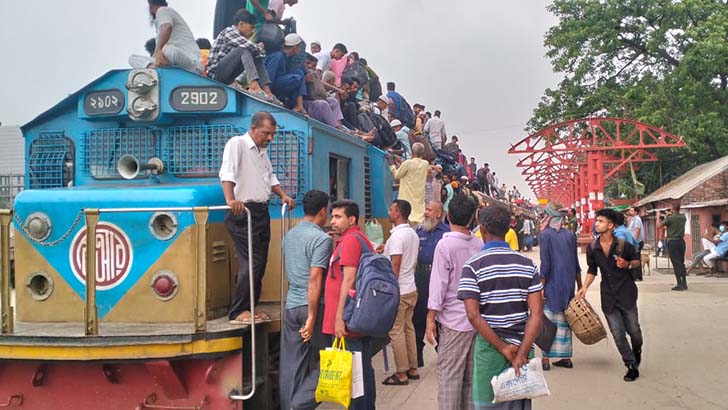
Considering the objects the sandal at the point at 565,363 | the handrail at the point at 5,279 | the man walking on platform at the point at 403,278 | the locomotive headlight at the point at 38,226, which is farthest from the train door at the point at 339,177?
the sandal at the point at 565,363

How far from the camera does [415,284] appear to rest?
698 centimetres

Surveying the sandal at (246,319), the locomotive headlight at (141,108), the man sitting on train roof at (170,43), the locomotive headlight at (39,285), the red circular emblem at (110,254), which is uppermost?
the man sitting on train roof at (170,43)

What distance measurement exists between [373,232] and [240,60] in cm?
234

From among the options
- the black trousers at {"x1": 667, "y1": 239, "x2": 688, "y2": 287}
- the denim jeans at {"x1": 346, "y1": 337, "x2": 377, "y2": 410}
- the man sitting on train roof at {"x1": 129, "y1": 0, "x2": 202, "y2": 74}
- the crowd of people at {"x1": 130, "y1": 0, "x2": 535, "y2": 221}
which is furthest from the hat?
the black trousers at {"x1": 667, "y1": 239, "x2": 688, "y2": 287}

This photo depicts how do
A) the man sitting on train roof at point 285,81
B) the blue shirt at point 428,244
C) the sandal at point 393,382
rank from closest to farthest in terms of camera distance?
the sandal at point 393,382
the blue shirt at point 428,244
the man sitting on train roof at point 285,81

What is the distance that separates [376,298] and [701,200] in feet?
68.9

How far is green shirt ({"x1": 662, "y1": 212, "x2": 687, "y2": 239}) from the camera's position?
14275mm

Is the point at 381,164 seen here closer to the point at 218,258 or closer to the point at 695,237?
the point at 218,258

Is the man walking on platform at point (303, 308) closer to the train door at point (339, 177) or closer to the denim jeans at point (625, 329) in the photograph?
the train door at point (339, 177)

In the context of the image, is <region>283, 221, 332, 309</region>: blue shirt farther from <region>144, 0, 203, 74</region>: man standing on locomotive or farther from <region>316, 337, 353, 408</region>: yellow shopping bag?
<region>144, 0, 203, 74</region>: man standing on locomotive

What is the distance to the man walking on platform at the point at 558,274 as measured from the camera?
724 cm

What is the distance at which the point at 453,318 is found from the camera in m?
4.62

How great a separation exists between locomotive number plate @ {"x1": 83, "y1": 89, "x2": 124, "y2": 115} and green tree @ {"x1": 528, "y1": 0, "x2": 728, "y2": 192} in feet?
81.5

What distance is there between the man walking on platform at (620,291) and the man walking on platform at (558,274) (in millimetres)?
341
